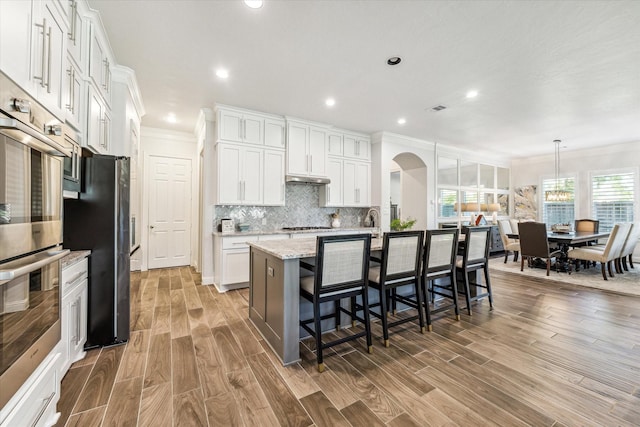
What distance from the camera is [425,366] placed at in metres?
2.13

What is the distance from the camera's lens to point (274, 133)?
4.77 metres

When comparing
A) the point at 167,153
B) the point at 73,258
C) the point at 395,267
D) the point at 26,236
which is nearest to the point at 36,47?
the point at 26,236

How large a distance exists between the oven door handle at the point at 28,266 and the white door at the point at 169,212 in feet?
15.1

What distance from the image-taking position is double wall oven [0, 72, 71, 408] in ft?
3.18

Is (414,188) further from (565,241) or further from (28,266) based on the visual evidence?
(28,266)

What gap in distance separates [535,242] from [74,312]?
663 cm

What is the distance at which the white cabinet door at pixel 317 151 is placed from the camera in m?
5.10

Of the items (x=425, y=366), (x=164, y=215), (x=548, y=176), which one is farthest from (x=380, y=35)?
(x=548, y=176)

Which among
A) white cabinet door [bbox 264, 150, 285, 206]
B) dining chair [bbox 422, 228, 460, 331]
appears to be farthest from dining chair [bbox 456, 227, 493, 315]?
white cabinet door [bbox 264, 150, 285, 206]

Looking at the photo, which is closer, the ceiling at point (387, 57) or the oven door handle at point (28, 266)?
the oven door handle at point (28, 266)

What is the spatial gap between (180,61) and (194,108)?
1436 mm

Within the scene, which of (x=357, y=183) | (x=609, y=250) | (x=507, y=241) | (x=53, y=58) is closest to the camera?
(x=53, y=58)

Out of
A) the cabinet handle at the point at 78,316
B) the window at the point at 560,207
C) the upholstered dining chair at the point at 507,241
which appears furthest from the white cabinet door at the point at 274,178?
the window at the point at 560,207

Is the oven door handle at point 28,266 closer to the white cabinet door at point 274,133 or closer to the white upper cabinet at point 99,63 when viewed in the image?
the white upper cabinet at point 99,63
